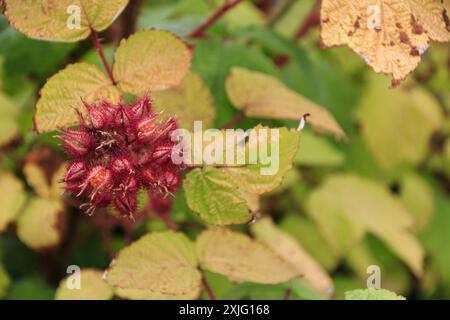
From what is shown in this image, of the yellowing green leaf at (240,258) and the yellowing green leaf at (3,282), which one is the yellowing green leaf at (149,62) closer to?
the yellowing green leaf at (240,258)

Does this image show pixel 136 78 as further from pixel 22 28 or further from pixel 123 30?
pixel 123 30

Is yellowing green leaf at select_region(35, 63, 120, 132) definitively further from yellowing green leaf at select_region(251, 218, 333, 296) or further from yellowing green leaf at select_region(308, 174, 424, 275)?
yellowing green leaf at select_region(308, 174, 424, 275)

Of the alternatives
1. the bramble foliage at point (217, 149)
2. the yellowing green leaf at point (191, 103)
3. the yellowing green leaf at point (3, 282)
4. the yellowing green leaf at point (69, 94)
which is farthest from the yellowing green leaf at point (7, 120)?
the yellowing green leaf at point (69, 94)

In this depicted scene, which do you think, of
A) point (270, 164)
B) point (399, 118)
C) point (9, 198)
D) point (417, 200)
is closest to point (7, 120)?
point (9, 198)

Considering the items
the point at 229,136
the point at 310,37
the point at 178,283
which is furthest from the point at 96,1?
the point at 310,37

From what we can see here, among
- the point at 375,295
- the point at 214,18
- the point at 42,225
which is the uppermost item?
the point at 214,18

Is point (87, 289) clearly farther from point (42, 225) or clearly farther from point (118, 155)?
point (118, 155)

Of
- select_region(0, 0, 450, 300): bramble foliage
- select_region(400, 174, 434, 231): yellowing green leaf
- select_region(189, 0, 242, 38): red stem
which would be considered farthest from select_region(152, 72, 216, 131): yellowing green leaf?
select_region(400, 174, 434, 231): yellowing green leaf

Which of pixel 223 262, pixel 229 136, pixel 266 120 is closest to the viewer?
pixel 229 136
